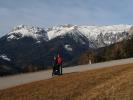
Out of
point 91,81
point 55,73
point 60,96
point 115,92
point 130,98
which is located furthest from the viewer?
point 55,73

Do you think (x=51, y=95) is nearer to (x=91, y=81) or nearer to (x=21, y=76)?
Answer: (x=91, y=81)

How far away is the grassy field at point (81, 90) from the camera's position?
873 inches

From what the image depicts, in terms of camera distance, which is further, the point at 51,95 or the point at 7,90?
the point at 7,90

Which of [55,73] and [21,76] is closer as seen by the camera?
[55,73]

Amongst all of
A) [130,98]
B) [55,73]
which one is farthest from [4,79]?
[130,98]

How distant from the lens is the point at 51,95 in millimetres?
25156

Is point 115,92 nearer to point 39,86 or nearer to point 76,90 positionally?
point 76,90

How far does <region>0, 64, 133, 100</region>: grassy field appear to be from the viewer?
72.7 ft

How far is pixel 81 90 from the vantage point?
82.8ft

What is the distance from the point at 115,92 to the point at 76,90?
149 inches

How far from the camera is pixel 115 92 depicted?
22.2 m

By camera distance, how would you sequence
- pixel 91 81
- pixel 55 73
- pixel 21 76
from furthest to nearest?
pixel 21 76
pixel 55 73
pixel 91 81

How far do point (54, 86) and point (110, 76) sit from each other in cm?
421

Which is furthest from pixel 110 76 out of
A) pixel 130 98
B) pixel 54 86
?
pixel 130 98
